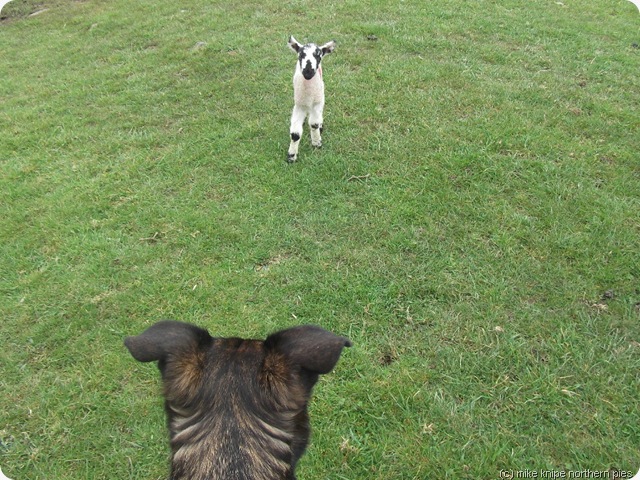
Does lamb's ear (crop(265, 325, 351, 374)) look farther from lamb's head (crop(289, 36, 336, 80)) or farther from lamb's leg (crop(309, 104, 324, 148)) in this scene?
lamb's leg (crop(309, 104, 324, 148))

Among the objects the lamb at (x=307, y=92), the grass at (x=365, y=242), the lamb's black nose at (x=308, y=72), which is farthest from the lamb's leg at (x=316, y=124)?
the lamb's black nose at (x=308, y=72)

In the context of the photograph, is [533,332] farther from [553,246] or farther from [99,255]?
[99,255]

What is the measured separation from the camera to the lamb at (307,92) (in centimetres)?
620

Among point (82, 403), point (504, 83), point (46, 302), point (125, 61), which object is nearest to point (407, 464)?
point (82, 403)

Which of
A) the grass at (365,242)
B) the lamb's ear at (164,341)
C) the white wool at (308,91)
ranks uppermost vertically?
the lamb's ear at (164,341)

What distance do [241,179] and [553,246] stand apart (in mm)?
4203

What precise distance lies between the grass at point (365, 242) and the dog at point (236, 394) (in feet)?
5.97

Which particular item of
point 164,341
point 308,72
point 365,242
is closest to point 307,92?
point 308,72

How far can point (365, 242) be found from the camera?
5.50m

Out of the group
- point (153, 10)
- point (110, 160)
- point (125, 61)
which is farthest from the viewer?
point (153, 10)

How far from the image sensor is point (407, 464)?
3602 mm

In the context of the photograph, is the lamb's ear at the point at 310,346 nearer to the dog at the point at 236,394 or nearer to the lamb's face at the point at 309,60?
A: the dog at the point at 236,394

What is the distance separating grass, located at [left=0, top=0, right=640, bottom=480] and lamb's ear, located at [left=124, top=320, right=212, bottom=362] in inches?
79.5

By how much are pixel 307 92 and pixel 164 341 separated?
16.3 ft
